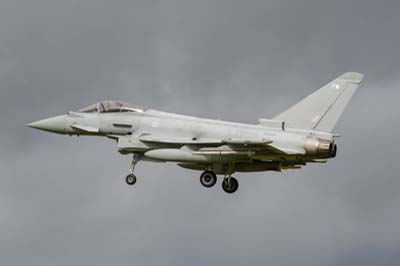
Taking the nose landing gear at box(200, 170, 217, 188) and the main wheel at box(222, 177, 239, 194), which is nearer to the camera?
the nose landing gear at box(200, 170, 217, 188)

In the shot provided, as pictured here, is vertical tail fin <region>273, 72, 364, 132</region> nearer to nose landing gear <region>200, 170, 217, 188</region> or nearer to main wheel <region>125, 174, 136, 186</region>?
nose landing gear <region>200, 170, 217, 188</region>

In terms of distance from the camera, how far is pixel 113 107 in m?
72.4

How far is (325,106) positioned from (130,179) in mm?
9031

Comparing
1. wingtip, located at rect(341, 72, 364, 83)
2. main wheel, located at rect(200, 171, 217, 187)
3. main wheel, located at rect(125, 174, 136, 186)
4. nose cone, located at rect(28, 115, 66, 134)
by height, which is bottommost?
main wheel, located at rect(125, 174, 136, 186)

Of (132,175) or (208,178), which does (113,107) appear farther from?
(208,178)

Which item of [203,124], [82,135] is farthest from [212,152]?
[82,135]

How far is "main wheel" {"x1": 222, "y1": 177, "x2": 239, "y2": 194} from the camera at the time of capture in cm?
7169

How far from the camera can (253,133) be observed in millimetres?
69812

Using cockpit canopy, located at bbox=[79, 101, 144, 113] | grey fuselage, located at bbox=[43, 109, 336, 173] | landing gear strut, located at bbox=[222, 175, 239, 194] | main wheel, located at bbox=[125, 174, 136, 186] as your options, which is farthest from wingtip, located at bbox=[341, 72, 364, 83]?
main wheel, located at bbox=[125, 174, 136, 186]

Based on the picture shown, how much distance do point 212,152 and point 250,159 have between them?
5.91ft

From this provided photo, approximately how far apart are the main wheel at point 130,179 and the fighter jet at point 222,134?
43 millimetres

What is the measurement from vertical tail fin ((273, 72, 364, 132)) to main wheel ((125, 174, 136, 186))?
6.68 metres

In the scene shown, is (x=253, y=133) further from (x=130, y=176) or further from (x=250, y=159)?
(x=130, y=176)

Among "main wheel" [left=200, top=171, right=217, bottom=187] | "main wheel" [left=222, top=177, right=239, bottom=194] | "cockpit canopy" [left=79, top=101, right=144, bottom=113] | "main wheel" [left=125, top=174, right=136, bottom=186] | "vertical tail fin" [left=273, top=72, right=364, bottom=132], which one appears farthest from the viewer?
"cockpit canopy" [left=79, top=101, right=144, bottom=113]
